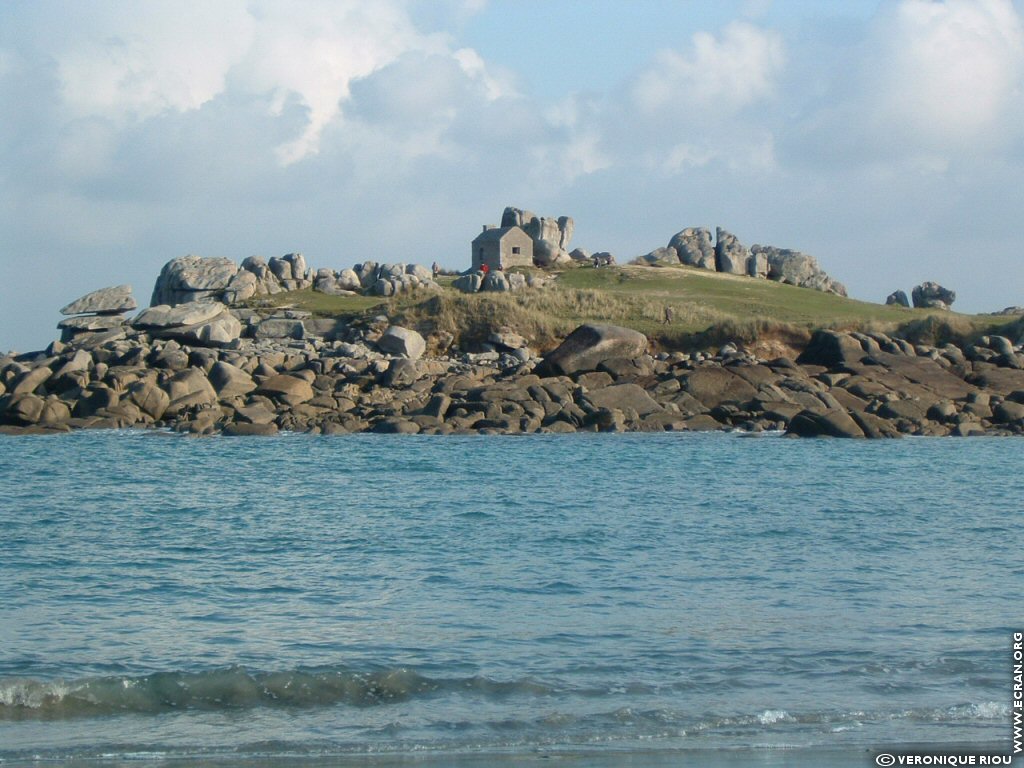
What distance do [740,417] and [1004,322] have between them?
2085cm

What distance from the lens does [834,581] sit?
14.9 m

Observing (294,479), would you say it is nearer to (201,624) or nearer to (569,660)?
(201,624)

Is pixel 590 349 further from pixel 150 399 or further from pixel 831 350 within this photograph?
pixel 150 399

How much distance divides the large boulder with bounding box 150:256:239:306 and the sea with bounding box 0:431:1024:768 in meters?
39.1

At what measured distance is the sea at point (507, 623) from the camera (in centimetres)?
920

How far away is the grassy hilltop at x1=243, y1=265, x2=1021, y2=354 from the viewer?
5150cm

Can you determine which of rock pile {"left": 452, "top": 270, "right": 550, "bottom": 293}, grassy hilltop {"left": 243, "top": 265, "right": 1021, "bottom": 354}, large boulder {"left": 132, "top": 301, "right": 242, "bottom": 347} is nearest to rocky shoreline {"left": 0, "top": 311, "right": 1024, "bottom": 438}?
large boulder {"left": 132, "top": 301, "right": 242, "bottom": 347}

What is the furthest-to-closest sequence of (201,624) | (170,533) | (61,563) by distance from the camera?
(170,533)
(61,563)
(201,624)

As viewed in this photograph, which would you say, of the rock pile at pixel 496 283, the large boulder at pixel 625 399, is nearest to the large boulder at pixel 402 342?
the large boulder at pixel 625 399

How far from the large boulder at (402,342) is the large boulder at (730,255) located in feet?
106

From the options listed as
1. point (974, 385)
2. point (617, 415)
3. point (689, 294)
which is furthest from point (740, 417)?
point (689, 294)

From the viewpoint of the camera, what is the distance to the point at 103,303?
57.2m

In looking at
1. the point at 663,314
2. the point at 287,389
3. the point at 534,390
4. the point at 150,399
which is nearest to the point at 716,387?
the point at 534,390

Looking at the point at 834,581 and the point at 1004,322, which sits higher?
the point at 1004,322
